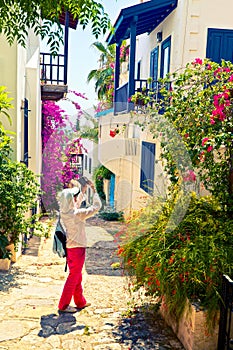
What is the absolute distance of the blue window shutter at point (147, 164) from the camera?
376 inches

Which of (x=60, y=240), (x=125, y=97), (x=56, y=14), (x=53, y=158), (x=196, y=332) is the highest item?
(x=56, y=14)

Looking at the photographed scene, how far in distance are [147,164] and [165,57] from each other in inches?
104

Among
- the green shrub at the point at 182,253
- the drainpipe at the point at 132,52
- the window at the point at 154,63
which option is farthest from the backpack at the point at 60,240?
the window at the point at 154,63

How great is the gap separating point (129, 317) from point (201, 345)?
3.70 feet

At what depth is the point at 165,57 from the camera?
31.2 ft

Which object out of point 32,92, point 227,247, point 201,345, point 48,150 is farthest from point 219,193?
point 48,150

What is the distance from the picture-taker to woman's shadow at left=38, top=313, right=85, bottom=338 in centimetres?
443

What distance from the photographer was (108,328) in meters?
4.55

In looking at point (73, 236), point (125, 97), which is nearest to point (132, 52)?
point (125, 97)

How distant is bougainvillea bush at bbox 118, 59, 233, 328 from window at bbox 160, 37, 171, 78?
10.3 ft

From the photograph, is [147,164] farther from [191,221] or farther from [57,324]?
[57,324]

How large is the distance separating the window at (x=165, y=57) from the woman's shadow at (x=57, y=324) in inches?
241

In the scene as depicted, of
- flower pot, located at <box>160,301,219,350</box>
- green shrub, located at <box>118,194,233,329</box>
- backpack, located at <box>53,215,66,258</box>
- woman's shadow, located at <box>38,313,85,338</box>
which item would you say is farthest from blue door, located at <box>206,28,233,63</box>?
woman's shadow, located at <box>38,313,85,338</box>

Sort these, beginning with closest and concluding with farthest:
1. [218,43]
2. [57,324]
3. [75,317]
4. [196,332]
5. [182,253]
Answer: [196,332] → [182,253] → [57,324] → [75,317] → [218,43]
